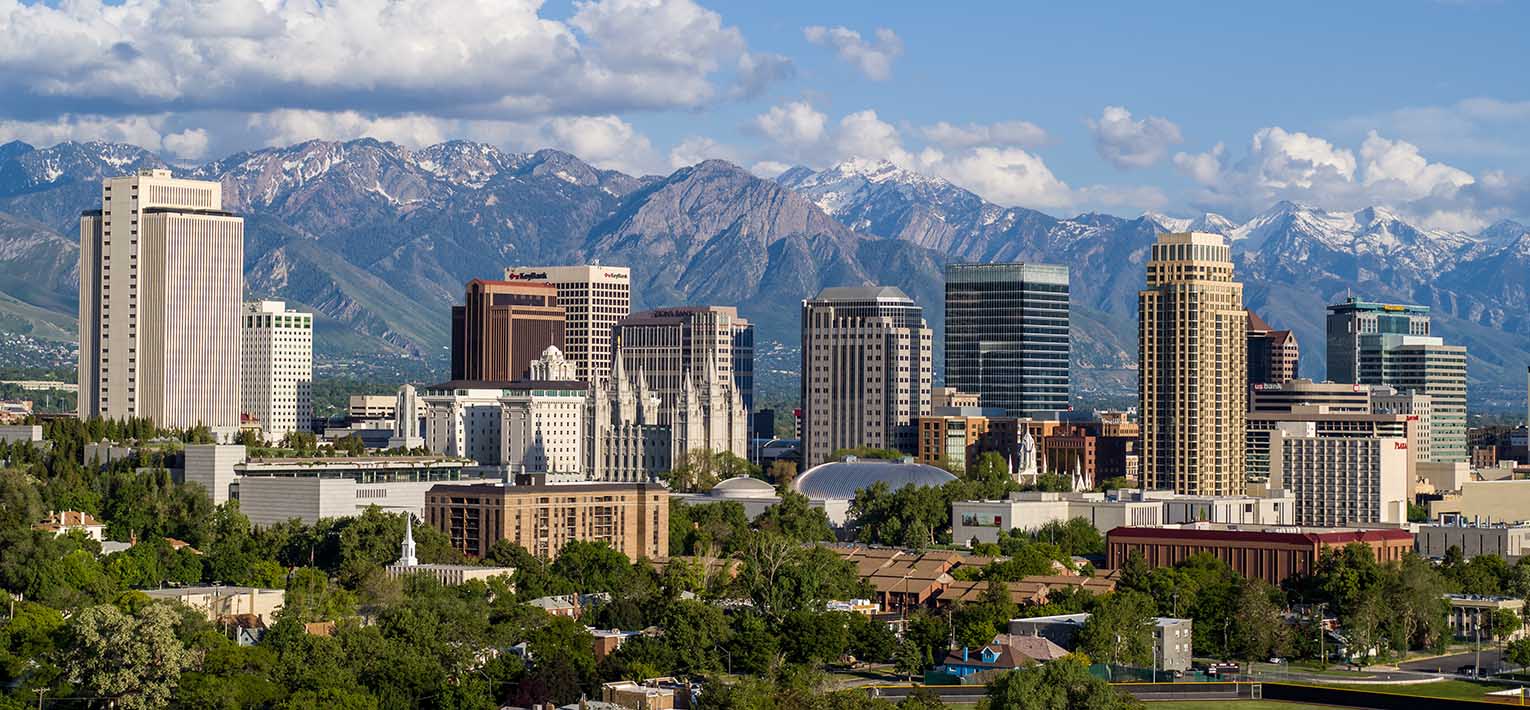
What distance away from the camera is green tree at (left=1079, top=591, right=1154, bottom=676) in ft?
589

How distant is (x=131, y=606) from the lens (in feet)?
572

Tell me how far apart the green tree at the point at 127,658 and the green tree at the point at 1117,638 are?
197ft

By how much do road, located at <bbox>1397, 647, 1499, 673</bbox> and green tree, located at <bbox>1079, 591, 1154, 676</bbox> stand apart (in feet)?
66.3

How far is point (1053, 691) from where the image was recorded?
14762 cm

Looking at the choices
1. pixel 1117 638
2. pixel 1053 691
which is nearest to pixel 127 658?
pixel 1053 691

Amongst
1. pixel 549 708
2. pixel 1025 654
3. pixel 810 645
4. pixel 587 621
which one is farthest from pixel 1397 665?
pixel 549 708

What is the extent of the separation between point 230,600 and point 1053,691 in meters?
69.7

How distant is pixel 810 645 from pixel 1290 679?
1263 inches

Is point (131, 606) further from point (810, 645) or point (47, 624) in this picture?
point (810, 645)

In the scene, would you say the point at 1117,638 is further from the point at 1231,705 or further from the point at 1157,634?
the point at 1231,705

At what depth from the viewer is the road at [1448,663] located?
188250 millimetres

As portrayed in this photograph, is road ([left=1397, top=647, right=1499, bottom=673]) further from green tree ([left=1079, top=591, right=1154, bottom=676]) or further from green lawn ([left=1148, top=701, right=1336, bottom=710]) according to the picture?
green lawn ([left=1148, top=701, right=1336, bottom=710])


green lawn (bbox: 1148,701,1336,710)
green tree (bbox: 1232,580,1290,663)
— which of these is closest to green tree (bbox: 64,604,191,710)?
green lawn (bbox: 1148,701,1336,710)

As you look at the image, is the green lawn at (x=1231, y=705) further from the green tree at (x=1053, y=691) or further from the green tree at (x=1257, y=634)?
the green tree at (x=1257, y=634)
